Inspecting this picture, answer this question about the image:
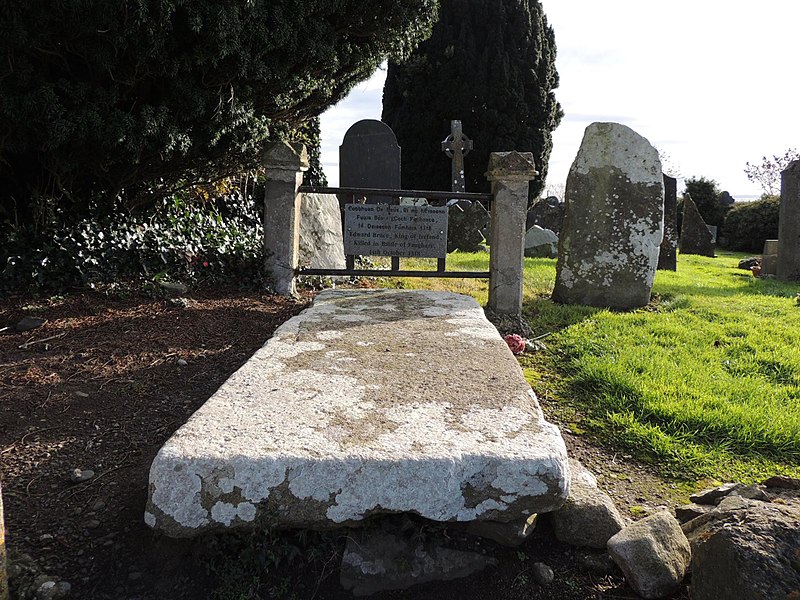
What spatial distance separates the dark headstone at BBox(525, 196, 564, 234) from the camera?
14227 millimetres

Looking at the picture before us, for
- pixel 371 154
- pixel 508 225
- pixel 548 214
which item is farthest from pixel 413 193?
pixel 548 214

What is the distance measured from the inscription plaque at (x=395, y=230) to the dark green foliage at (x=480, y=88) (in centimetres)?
1128

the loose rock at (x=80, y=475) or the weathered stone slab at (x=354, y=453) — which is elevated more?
the weathered stone slab at (x=354, y=453)

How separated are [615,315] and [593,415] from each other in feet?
8.50

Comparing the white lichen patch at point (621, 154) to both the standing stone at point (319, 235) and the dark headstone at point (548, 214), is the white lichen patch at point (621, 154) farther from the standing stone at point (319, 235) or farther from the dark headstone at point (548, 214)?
the dark headstone at point (548, 214)

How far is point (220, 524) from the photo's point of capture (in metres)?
1.64

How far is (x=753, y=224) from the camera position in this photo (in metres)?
16.0

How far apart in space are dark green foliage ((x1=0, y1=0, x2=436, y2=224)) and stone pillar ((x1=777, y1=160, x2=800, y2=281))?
691cm

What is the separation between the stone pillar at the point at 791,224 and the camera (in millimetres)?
9094

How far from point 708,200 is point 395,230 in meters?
17.0

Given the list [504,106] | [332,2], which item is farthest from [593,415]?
[504,106]

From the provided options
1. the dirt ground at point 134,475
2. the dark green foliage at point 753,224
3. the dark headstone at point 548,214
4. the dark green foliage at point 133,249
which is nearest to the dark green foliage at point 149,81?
the dark green foliage at point 133,249

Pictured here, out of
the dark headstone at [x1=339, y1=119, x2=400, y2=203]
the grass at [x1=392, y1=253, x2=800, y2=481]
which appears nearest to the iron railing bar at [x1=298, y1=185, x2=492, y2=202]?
the grass at [x1=392, y1=253, x2=800, y2=481]

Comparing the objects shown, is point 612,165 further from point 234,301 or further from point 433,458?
point 433,458
